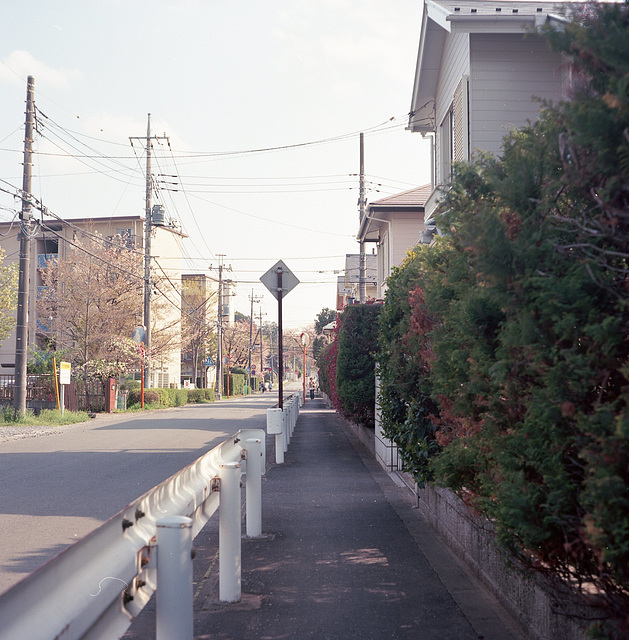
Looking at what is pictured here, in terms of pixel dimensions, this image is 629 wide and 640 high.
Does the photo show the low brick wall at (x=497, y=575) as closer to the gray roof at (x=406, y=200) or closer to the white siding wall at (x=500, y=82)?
the white siding wall at (x=500, y=82)

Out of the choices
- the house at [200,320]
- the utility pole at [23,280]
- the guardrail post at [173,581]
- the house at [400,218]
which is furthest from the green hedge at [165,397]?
the guardrail post at [173,581]

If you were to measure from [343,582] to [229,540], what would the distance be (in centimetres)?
118

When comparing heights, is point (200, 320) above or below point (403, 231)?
below

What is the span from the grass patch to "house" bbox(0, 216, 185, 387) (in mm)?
14737

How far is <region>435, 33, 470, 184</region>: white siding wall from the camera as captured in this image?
12803 mm

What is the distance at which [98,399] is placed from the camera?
1303 inches

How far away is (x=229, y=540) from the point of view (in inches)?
189

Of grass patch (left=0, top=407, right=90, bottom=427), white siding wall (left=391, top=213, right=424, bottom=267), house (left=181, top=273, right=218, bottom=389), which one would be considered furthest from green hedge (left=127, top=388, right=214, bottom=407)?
white siding wall (left=391, top=213, right=424, bottom=267)

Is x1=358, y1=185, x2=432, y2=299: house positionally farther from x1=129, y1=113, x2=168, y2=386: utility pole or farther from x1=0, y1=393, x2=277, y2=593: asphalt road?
x1=129, y1=113, x2=168, y2=386: utility pole

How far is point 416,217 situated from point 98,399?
18.0m

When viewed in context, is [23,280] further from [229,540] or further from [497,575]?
[497,575]

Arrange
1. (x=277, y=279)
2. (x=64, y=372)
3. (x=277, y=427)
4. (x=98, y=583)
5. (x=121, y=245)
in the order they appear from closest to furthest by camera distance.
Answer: (x=98, y=583), (x=277, y=427), (x=277, y=279), (x=64, y=372), (x=121, y=245)

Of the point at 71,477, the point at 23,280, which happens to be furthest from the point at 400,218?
the point at 71,477

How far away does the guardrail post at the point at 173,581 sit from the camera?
296 centimetres
